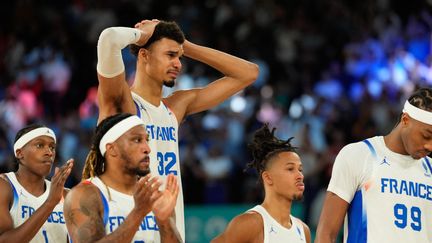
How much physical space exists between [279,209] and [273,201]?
3.5 inches

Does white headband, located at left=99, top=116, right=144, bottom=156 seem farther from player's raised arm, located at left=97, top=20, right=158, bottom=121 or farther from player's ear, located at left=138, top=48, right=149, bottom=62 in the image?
player's ear, located at left=138, top=48, right=149, bottom=62

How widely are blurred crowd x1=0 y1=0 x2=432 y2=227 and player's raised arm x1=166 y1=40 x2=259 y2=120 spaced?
232 inches

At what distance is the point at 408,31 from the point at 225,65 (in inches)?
405

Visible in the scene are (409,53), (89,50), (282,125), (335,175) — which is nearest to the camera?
(335,175)

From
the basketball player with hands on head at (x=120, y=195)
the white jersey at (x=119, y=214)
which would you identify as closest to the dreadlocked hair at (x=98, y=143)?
the basketball player with hands on head at (x=120, y=195)

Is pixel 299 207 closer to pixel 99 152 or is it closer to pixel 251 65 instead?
pixel 251 65

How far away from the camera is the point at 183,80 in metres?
18.2

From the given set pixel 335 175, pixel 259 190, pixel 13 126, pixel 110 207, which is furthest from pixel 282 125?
pixel 110 207

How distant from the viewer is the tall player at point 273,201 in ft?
27.6

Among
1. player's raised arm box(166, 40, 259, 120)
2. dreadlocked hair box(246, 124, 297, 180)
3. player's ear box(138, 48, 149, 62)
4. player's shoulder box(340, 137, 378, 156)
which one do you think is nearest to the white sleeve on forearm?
player's ear box(138, 48, 149, 62)

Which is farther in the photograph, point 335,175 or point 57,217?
point 57,217

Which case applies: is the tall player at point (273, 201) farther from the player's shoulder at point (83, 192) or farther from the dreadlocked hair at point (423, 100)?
the player's shoulder at point (83, 192)

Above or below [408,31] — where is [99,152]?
below

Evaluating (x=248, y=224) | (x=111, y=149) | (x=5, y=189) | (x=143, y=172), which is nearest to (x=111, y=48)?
(x=111, y=149)
